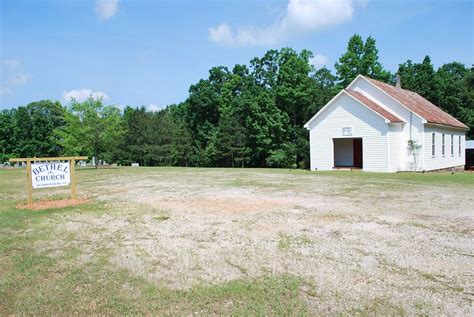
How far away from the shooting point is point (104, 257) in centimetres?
528

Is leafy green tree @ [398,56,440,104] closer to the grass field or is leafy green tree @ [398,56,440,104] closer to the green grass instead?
the grass field

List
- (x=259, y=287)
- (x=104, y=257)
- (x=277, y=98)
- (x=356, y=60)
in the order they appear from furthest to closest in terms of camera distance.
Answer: (x=277, y=98) < (x=356, y=60) < (x=104, y=257) < (x=259, y=287)

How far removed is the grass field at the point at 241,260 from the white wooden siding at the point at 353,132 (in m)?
12.7

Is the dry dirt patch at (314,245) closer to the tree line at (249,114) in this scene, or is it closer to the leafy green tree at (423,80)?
the tree line at (249,114)

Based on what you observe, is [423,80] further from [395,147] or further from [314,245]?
[314,245]

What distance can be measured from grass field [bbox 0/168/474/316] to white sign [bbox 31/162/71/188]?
134 cm

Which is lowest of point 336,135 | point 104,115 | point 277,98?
point 336,135

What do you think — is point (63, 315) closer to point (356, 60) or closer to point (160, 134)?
point (356, 60)

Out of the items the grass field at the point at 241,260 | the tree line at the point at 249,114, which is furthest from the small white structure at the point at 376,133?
the grass field at the point at 241,260

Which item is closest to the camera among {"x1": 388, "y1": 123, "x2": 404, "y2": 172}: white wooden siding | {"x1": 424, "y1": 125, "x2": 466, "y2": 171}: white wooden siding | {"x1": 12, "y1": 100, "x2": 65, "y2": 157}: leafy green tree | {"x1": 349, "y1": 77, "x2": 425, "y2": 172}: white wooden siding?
{"x1": 388, "y1": 123, "x2": 404, "y2": 172}: white wooden siding

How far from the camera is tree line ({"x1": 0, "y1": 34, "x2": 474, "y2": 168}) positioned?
99.1 feet

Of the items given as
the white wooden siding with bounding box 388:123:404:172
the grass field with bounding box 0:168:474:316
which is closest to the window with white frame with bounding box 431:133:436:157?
the white wooden siding with bounding box 388:123:404:172

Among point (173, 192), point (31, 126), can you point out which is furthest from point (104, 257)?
point (31, 126)

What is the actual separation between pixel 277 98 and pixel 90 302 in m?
38.0
